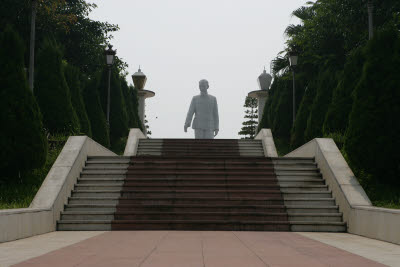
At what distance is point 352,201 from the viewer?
9.84 m

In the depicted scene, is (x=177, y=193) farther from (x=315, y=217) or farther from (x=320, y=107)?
(x=320, y=107)

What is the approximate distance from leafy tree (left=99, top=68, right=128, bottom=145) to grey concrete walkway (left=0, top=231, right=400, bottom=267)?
1558 cm

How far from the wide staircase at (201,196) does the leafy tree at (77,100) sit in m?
5.83

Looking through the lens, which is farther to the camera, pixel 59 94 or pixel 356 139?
pixel 59 94

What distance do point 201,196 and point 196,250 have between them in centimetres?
456

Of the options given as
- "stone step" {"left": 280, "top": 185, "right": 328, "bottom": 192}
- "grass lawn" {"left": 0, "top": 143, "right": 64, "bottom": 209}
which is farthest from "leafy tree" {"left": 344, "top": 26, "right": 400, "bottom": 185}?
"grass lawn" {"left": 0, "top": 143, "right": 64, "bottom": 209}

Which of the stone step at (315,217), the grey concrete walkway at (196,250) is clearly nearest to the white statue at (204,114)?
the stone step at (315,217)

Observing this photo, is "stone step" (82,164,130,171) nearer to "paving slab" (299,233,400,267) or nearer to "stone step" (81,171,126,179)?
"stone step" (81,171,126,179)

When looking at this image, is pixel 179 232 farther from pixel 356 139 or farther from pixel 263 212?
pixel 356 139

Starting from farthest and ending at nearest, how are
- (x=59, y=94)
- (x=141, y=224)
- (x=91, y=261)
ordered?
(x=59, y=94), (x=141, y=224), (x=91, y=261)

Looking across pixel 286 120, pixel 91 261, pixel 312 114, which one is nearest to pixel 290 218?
pixel 91 261

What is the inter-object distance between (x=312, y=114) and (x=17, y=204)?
13.3 meters

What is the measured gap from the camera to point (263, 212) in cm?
1059

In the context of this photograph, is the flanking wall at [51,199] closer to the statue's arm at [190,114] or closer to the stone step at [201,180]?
the stone step at [201,180]
